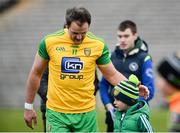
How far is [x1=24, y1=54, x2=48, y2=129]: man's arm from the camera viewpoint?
829 centimetres

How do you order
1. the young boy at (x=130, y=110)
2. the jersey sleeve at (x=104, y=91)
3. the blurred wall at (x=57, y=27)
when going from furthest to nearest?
1. the blurred wall at (x=57, y=27)
2. the jersey sleeve at (x=104, y=91)
3. the young boy at (x=130, y=110)

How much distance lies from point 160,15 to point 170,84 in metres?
19.6

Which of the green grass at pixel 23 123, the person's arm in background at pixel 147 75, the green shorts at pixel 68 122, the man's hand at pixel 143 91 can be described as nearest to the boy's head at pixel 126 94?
the man's hand at pixel 143 91

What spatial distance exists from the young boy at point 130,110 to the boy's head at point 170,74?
2.69 m

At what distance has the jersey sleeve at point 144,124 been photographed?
304 inches

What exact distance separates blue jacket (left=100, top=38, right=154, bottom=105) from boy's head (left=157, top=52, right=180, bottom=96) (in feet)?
14.6

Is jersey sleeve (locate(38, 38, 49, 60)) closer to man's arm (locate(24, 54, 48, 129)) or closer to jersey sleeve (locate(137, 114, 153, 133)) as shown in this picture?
man's arm (locate(24, 54, 48, 129))

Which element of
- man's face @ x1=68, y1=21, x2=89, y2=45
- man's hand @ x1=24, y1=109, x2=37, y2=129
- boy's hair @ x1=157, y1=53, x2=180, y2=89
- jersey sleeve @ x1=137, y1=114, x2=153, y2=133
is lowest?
man's hand @ x1=24, y1=109, x2=37, y2=129

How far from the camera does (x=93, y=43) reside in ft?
27.1

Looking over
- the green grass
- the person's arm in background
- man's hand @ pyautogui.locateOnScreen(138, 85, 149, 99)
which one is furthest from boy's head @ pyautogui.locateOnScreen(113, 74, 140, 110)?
the green grass

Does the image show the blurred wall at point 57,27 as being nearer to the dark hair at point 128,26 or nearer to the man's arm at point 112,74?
the dark hair at point 128,26

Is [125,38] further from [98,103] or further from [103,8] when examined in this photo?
[103,8]

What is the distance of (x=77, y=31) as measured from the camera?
7.96m

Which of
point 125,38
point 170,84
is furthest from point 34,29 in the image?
point 170,84
